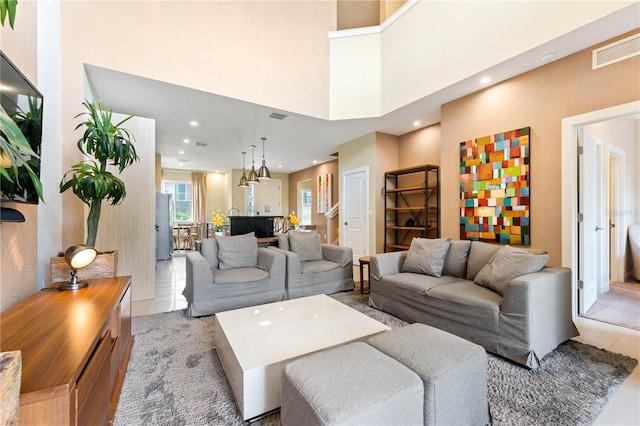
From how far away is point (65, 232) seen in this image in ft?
8.76

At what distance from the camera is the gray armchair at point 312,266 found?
3.53 meters

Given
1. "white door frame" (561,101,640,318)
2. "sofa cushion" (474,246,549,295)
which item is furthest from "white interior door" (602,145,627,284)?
"sofa cushion" (474,246,549,295)

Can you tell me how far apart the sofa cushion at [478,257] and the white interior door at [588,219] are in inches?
42.1

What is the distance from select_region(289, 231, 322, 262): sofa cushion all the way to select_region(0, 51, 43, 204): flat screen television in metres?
2.79

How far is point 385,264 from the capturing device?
10.6 ft

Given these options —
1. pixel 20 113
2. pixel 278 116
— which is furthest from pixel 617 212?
pixel 20 113

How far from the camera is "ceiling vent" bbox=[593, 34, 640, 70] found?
2504 mm

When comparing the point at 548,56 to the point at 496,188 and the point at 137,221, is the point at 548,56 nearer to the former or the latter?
the point at 496,188

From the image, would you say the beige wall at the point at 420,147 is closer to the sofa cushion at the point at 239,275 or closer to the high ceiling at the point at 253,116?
the high ceiling at the point at 253,116

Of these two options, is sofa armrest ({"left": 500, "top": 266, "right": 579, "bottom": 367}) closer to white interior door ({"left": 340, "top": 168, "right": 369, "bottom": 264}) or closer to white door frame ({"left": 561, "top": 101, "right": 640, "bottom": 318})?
white door frame ({"left": 561, "top": 101, "right": 640, "bottom": 318})

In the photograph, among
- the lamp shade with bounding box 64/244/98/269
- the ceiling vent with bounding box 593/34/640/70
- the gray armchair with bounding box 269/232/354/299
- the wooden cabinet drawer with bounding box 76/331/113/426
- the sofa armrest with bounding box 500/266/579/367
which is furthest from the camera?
the gray armchair with bounding box 269/232/354/299

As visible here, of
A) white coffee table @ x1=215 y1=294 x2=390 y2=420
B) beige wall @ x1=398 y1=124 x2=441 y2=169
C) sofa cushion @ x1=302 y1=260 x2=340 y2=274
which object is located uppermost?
beige wall @ x1=398 y1=124 x2=441 y2=169

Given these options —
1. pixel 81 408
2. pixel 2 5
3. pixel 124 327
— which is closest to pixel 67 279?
pixel 124 327

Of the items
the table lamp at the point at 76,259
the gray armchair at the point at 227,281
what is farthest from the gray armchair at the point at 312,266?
the table lamp at the point at 76,259
